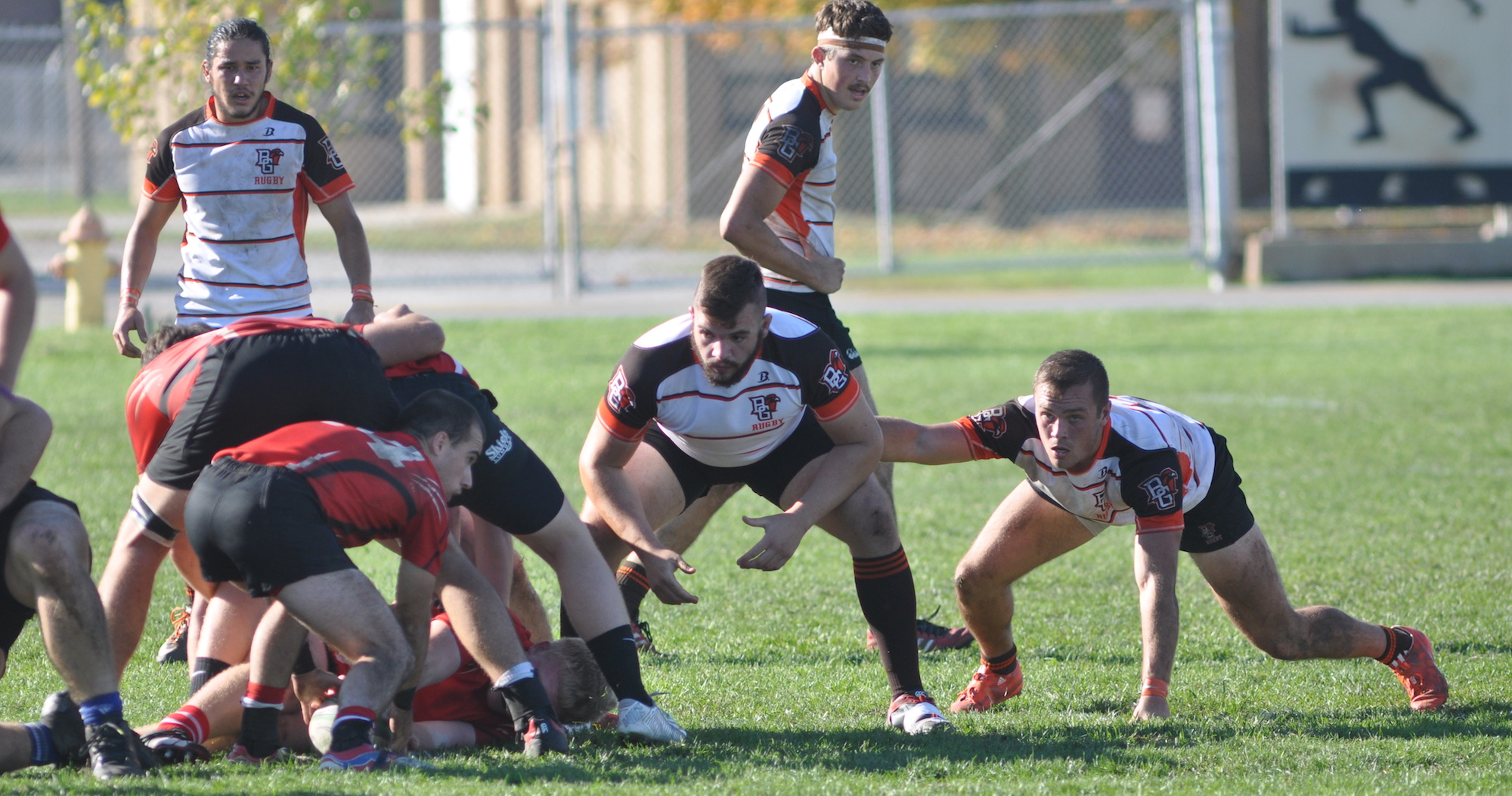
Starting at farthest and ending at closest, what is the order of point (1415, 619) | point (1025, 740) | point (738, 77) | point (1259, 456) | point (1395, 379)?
1. point (738, 77)
2. point (1395, 379)
3. point (1259, 456)
4. point (1415, 619)
5. point (1025, 740)

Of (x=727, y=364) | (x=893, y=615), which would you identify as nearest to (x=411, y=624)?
(x=727, y=364)

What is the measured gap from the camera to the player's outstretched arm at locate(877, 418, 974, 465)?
4.68m

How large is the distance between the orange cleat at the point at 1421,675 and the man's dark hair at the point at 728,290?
2349mm

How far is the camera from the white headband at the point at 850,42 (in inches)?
212

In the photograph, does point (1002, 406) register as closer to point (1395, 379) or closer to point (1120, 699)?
point (1120, 699)

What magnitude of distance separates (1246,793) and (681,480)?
195cm

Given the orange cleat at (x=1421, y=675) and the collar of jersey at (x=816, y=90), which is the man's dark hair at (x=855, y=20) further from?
the orange cleat at (x=1421, y=675)

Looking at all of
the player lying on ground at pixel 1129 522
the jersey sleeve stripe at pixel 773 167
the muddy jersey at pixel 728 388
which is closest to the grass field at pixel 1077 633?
the player lying on ground at pixel 1129 522

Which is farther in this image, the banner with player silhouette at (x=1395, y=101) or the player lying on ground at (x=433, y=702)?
the banner with player silhouette at (x=1395, y=101)

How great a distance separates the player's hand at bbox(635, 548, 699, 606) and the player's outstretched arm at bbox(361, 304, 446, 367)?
0.92 meters

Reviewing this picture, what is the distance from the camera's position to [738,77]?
1091 inches

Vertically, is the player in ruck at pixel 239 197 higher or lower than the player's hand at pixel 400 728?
higher

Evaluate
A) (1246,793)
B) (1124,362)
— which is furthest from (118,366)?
(1246,793)

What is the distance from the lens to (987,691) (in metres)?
4.82
